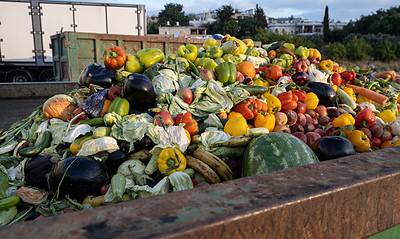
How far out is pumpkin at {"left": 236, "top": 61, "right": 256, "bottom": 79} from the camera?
14.0 feet

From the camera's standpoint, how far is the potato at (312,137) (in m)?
3.13

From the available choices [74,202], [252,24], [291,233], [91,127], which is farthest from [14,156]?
[252,24]

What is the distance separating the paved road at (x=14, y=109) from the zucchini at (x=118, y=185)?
10.2 feet

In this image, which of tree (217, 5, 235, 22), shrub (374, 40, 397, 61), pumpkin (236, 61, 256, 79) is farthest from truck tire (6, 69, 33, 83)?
tree (217, 5, 235, 22)

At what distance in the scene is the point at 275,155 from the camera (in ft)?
8.53

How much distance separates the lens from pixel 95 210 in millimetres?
977

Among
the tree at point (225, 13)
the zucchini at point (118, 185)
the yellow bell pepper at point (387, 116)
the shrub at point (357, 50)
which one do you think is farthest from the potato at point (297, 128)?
the tree at point (225, 13)

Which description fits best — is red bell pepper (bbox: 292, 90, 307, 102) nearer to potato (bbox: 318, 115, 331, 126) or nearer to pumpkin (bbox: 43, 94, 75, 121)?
potato (bbox: 318, 115, 331, 126)

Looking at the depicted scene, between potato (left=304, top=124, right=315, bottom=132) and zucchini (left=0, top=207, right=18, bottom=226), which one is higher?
potato (left=304, top=124, right=315, bottom=132)

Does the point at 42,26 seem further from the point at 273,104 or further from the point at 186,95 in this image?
the point at 273,104

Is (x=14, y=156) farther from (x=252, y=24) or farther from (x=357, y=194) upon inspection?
(x=252, y=24)

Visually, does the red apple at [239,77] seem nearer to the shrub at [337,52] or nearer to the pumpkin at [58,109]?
the pumpkin at [58,109]

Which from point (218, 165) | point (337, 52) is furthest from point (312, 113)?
point (337, 52)

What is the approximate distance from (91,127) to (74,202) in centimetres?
89
